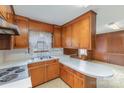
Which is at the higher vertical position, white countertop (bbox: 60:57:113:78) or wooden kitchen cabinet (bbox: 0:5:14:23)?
wooden kitchen cabinet (bbox: 0:5:14:23)

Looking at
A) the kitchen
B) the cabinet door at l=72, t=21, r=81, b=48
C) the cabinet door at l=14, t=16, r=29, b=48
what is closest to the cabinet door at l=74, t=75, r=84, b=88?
the kitchen

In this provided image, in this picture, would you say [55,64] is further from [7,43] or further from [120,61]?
[120,61]

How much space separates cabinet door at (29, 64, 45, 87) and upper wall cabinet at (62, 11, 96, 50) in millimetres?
1210

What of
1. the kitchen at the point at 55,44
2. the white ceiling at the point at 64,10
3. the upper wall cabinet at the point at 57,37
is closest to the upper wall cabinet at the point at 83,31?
the kitchen at the point at 55,44

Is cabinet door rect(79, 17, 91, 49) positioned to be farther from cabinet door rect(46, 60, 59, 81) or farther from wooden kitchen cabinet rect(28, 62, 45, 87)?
wooden kitchen cabinet rect(28, 62, 45, 87)

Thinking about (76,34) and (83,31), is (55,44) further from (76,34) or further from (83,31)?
(83,31)

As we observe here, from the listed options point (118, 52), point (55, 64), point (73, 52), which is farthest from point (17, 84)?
point (118, 52)

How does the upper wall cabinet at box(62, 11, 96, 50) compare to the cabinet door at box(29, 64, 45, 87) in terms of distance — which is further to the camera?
the cabinet door at box(29, 64, 45, 87)

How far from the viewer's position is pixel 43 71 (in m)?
2.62

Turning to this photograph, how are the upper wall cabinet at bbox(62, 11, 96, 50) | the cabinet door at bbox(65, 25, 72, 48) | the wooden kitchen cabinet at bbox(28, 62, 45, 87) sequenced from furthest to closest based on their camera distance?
1. the cabinet door at bbox(65, 25, 72, 48)
2. the wooden kitchen cabinet at bbox(28, 62, 45, 87)
3. the upper wall cabinet at bbox(62, 11, 96, 50)

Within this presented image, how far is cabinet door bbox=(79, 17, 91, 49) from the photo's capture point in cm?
209

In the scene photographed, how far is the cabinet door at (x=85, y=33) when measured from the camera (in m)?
2.09

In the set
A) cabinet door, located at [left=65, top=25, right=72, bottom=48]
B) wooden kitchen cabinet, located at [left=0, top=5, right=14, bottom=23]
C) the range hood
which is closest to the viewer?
the range hood

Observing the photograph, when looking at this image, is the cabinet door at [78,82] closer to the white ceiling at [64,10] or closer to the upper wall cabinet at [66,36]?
the upper wall cabinet at [66,36]
